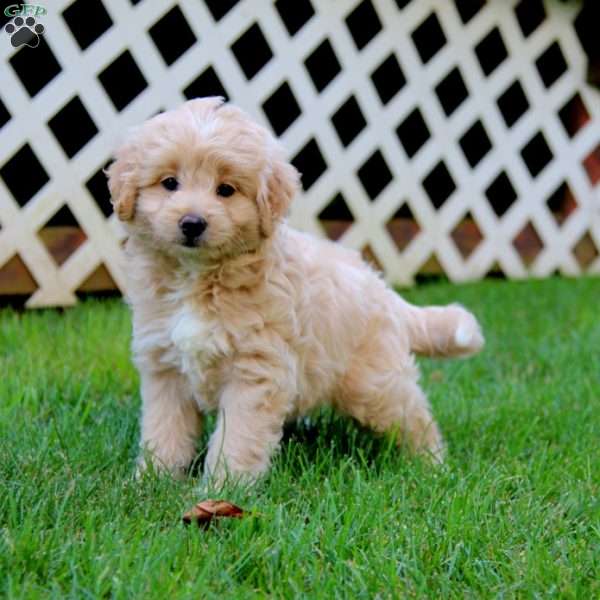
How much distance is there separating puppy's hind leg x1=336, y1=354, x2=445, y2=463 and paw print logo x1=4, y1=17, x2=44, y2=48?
8.83 feet

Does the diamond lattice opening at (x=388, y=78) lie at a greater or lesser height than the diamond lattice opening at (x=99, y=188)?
lesser

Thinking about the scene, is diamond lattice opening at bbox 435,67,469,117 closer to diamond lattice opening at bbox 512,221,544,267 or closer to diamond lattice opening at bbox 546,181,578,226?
diamond lattice opening at bbox 546,181,578,226

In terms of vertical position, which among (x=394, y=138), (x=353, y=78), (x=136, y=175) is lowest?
(x=394, y=138)

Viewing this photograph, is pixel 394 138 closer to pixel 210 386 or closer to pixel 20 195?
pixel 20 195

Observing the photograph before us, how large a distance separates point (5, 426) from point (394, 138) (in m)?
3.83

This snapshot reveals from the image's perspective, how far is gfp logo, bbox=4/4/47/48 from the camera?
4688 millimetres

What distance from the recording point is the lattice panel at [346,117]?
16.2ft

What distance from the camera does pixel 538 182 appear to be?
22.4 feet

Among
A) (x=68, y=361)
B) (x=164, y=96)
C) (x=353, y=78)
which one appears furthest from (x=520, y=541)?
(x=353, y=78)

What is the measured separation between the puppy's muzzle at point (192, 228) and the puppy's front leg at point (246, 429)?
16.0 inches

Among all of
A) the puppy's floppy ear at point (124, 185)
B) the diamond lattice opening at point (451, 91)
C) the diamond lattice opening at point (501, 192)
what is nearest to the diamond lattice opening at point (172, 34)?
the diamond lattice opening at point (451, 91)

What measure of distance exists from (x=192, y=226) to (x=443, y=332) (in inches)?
41.4

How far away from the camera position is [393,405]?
302 cm

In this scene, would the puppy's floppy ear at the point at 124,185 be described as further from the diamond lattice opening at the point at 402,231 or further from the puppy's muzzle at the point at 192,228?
the diamond lattice opening at the point at 402,231
